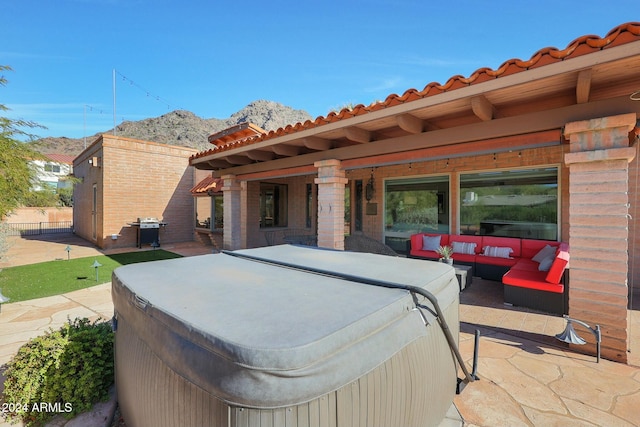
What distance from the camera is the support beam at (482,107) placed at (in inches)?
143

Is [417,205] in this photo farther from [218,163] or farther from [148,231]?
[148,231]

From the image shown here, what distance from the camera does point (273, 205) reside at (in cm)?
1287

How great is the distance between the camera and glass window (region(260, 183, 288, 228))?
12484 mm

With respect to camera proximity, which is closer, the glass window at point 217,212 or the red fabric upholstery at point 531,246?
the red fabric upholstery at point 531,246

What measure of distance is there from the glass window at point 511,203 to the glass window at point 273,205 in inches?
301

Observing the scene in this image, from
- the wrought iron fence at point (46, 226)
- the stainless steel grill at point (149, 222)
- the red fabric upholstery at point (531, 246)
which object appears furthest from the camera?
the wrought iron fence at point (46, 226)

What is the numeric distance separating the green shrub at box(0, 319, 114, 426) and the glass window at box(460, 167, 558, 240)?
8.85 metres

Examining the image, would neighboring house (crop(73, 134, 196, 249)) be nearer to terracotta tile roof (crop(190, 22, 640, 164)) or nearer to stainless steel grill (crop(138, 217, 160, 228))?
stainless steel grill (crop(138, 217, 160, 228))

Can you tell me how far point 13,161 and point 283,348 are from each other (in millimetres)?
8890

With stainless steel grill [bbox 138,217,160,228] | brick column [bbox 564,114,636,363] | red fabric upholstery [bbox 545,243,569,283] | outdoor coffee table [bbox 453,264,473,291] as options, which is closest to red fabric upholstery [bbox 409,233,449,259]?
outdoor coffee table [bbox 453,264,473,291]

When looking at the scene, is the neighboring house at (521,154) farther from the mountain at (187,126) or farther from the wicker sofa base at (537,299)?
the mountain at (187,126)

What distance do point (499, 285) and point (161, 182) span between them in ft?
45.6

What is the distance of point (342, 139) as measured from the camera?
606 cm

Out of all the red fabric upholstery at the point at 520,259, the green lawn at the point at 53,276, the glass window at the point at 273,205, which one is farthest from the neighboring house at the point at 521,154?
the green lawn at the point at 53,276
